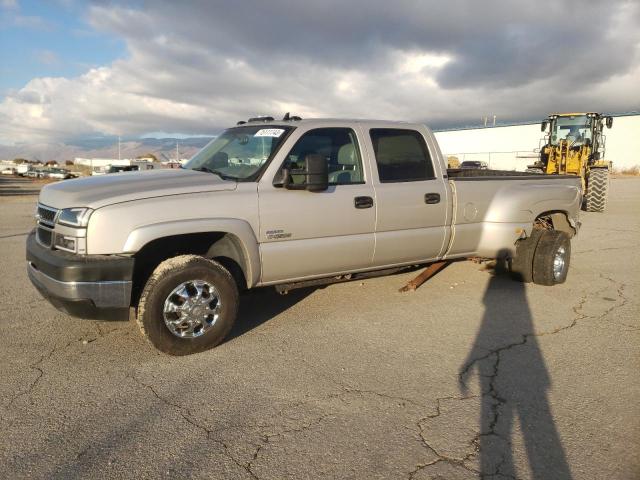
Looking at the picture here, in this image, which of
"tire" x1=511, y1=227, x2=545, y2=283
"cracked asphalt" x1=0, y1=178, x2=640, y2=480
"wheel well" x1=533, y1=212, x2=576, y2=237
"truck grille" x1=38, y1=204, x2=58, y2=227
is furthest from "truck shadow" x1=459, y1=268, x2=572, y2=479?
"truck grille" x1=38, y1=204, x2=58, y2=227

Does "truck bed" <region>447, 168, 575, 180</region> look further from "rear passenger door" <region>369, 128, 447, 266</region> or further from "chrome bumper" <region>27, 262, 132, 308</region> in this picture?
"chrome bumper" <region>27, 262, 132, 308</region>

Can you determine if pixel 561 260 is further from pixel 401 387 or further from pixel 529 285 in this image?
pixel 401 387

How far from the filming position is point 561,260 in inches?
254

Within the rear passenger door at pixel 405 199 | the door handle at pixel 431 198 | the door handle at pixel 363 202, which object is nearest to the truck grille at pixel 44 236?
the door handle at pixel 363 202

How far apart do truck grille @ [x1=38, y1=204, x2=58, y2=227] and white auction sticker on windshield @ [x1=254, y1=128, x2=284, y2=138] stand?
75.6 inches

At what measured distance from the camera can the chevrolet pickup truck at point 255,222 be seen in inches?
151

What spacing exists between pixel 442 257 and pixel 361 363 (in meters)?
2.19

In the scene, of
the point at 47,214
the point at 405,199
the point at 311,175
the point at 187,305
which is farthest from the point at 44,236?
the point at 405,199

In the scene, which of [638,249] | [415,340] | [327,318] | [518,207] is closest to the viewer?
[415,340]

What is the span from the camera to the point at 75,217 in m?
3.78

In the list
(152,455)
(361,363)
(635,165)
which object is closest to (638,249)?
(361,363)

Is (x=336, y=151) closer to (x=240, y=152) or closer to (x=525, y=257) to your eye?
(x=240, y=152)

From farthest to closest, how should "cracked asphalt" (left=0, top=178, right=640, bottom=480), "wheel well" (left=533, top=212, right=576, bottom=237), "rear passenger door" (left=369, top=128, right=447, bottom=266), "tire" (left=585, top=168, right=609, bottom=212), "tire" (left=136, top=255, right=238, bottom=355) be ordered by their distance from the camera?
"tire" (left=585, top=168, right=609, bottom=212) → "wheel well" (left=533, top=212, right=576, bottom=237) → "rear passenger door" (left=369, top=128, right=447, bottom=266) → "tire" (left=136, top=255, right=238, bottom=355) → "cracked asphalt" (left=0, top=178, right=640, bottom=480)

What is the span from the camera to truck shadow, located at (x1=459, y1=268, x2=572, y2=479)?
2.79 meters
